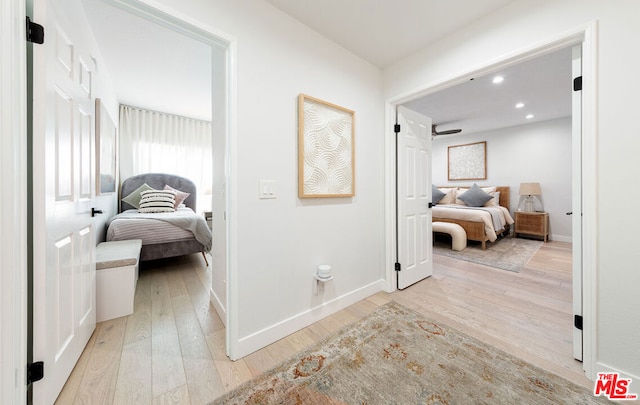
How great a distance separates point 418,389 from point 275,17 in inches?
99.1

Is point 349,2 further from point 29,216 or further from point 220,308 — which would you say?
point 220,308

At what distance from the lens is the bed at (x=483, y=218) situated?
4.08m

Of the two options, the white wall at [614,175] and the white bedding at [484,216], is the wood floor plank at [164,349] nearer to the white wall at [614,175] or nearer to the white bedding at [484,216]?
the white wall at [614,175]

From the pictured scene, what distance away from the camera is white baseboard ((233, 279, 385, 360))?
5.06 feet

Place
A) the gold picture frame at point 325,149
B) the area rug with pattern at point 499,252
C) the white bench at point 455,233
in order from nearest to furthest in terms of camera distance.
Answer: the gold picture frame at point 325,149 → the area rug with pattern at point 499,252 → the white bench at point 455,233

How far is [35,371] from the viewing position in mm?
984

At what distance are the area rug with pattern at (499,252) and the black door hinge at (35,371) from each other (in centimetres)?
426

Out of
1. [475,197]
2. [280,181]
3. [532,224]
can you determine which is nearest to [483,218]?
[475,197]

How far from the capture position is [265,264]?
5.34 ft

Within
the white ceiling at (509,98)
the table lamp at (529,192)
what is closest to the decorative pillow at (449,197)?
the table lamp at (529,192)

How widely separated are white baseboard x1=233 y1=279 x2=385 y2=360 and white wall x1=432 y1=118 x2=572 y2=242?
486 cm

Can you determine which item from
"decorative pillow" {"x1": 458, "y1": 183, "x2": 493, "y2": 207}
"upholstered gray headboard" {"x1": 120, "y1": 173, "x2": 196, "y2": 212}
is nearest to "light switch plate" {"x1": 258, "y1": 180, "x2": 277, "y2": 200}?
"upholstered gray headboard" {"x1": 120, "y1": 173, "x2": 196, "y2": 212}

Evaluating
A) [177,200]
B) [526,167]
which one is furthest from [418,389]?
[526,167]

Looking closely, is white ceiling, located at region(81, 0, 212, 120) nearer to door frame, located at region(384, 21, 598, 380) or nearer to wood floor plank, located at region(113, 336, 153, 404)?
wood floor plank, located at region(113, 336, 153, 404)
